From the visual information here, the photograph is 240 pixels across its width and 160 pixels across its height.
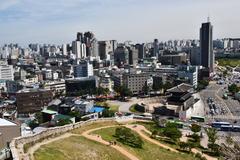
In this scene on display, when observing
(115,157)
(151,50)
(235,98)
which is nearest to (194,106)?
(235,98)

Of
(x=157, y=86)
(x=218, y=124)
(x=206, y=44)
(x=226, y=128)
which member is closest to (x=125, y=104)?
(x=157, y=86)

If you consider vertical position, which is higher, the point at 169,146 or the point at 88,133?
the point at 88,133

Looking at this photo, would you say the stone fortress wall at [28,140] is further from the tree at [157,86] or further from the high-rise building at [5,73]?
the high-rise building at [5,73]

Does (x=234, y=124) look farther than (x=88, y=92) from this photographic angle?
No

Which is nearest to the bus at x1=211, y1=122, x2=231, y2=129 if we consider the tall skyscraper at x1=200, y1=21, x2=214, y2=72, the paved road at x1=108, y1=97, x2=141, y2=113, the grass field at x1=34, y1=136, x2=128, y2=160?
the paved road at x1=108, y1=97, x2=141, y2=113

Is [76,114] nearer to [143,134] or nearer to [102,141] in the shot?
[143,134]

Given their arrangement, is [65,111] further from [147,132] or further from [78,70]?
[78,70]
